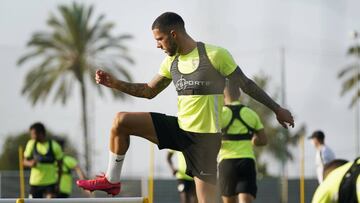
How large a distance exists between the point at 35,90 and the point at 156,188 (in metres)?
9.54

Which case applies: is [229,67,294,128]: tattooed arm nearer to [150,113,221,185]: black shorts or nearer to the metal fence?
[150,113,221,185]: black shorts

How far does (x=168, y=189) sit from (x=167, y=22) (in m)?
15.7

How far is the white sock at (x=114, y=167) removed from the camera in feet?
24.3

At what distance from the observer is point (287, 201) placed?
2214 cm

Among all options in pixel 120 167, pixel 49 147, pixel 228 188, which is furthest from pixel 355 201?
pixel 49 147

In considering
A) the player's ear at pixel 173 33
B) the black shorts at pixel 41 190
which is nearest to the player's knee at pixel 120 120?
the player's ear at pixel 173 33

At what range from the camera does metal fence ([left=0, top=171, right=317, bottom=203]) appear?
2131 centimetres

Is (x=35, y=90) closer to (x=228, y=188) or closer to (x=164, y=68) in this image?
(x=228, y=188)

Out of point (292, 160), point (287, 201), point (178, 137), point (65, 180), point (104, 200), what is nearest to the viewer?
point (104, 200)

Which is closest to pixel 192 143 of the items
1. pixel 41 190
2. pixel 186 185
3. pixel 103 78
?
pixel 103 78

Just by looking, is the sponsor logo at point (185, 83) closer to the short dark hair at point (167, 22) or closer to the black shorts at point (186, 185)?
the short dark hair at point (167, 22)

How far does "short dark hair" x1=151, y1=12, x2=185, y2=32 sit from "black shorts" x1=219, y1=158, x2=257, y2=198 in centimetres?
362

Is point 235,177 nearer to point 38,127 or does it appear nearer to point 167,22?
point 167,22

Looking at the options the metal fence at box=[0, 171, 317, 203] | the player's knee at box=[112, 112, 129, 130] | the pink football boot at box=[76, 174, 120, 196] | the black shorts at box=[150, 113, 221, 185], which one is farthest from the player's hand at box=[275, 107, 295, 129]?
the metal fence at box=[0, 171, 317, 203]
